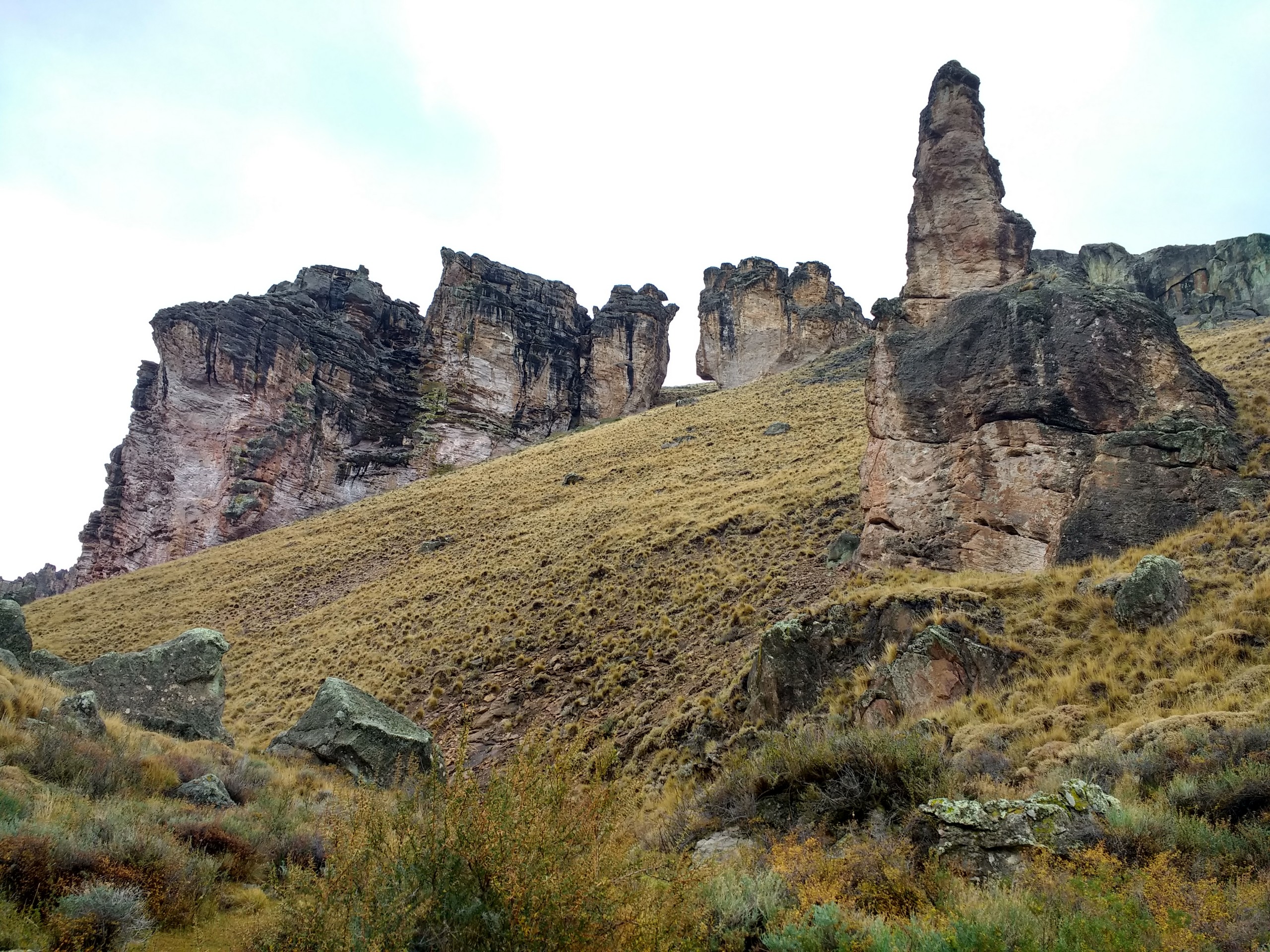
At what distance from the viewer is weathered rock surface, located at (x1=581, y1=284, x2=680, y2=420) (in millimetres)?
76625

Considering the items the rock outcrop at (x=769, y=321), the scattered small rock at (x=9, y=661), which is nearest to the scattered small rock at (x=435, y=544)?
the scattered small rock at (x=9, y=661)

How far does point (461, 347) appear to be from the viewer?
7288 cm

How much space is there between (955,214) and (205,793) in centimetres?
Result: 1891

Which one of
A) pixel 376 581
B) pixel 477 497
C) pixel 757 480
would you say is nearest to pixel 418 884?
pixel 757 480

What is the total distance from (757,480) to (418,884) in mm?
24338

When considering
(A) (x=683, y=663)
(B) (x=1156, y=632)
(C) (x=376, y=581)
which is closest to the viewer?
(B) (x=1156, y=632)

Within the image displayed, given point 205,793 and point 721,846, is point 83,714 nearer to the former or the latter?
point 205,793

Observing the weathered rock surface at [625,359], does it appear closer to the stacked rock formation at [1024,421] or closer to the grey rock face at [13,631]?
the stacked rock formation at [1024,421]

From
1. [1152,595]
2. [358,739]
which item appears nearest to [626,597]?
[358,739]

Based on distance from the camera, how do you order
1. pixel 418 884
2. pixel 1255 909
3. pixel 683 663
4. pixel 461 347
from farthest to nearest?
pixel 461 347 → pixel 683 663 → pixel 418 884 → pixel 1255 909

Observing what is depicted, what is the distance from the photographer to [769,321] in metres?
74.0

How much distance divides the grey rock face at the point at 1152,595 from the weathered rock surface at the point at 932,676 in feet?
5.32

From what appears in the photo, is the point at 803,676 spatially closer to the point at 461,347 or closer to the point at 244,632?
the point at 244,632

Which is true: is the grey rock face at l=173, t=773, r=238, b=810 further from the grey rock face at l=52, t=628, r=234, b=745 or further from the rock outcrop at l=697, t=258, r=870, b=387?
the rock outcrop at l=697, t=258, r=870, b=387
